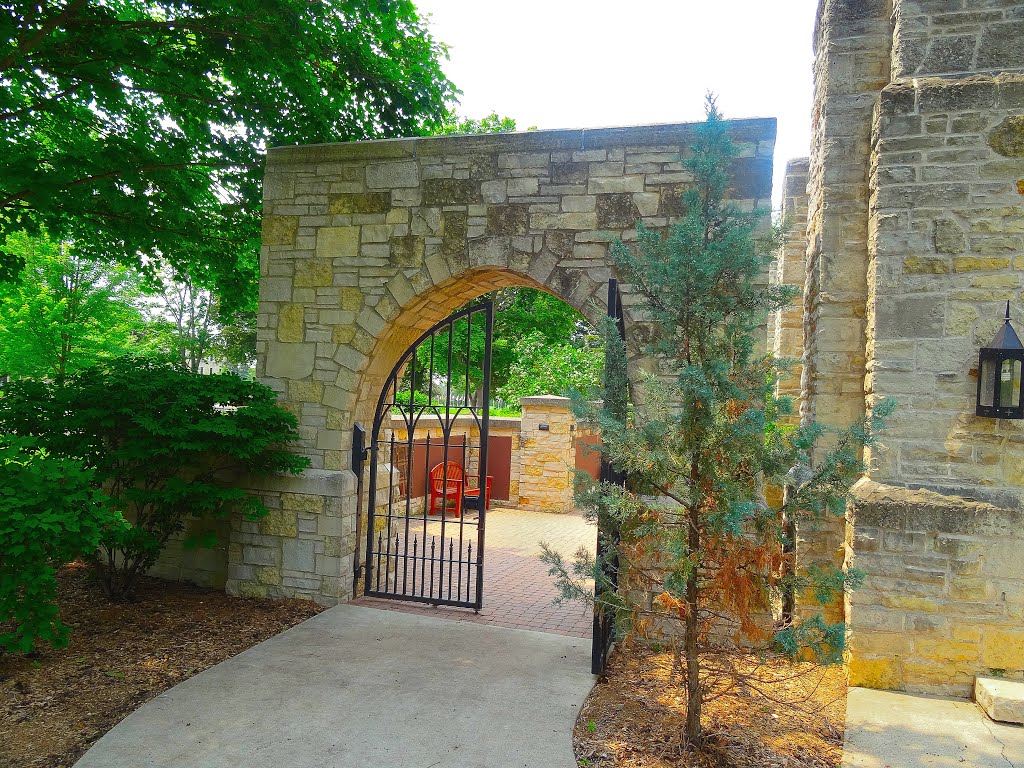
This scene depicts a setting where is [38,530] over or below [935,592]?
over

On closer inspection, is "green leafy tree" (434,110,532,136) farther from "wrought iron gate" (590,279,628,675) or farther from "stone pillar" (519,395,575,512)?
"wrought iron gate" (590,279,628,675)

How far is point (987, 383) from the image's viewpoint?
4168 mm

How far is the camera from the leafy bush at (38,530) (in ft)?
12.2

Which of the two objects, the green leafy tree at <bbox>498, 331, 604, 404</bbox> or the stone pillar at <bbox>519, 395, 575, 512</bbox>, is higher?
the green leafy tree at <bbox>498, 331, 604, 404</bbox>

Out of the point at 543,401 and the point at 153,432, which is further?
the point at 543,401

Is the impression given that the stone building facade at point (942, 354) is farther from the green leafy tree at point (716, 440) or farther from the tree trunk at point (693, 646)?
the tree trunk at point (693, 646)

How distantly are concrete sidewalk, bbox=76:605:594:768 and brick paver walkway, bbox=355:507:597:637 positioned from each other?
44 cm

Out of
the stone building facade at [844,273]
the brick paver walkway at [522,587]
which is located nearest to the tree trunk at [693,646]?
the brick paver walkway at [522,587]

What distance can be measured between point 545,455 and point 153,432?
7893mm

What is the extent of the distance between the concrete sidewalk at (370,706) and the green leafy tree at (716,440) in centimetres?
95

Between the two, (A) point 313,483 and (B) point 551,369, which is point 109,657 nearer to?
(A) point 313,483

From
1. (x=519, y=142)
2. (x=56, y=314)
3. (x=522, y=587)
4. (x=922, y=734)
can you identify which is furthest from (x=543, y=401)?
(x=922, y=734)

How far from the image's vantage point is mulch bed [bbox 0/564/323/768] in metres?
3.56

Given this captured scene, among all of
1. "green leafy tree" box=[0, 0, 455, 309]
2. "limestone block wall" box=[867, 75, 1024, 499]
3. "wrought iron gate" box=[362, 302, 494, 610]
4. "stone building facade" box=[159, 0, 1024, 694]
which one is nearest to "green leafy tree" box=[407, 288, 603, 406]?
"wrought iron gate" box=[362, 302, 494, 610]
